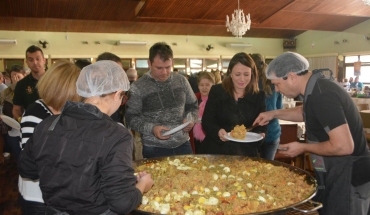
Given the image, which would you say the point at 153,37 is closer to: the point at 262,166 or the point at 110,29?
the point at 110,29

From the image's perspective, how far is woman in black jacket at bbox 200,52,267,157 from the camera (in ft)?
8.39

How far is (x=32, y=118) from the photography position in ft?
5.36

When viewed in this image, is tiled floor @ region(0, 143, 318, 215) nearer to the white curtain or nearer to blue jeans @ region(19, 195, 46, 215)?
blue jeans @ region(19, 195, 46, 215)

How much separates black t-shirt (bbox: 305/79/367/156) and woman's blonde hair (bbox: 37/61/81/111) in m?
1.28

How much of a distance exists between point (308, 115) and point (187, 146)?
1.25 meters

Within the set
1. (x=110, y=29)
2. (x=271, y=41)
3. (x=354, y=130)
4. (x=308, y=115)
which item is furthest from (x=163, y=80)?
(x=271, y=41)

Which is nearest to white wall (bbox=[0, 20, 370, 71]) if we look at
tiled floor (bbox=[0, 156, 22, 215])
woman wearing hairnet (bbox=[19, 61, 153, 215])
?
tiled floor (bbox=[0, 156, 22, 215])

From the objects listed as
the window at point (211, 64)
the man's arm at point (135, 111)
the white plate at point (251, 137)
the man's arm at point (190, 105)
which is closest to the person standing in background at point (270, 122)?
the white plate at point (251, 137)

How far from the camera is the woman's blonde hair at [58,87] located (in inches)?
62.1

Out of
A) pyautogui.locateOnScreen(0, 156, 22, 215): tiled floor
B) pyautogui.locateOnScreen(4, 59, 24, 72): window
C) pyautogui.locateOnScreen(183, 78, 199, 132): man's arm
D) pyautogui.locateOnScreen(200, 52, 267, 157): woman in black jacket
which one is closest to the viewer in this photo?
pyautogui.locateOnScreen(200, 52, 267, 157): woman in black jacket

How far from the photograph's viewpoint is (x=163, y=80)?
2.72m

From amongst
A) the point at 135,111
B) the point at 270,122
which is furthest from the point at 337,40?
the point at 135,111

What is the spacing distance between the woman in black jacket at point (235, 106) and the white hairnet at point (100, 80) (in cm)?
134

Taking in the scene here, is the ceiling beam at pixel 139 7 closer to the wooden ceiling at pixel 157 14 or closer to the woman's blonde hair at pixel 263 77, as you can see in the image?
the wooden ceiling at pixel 157 14
